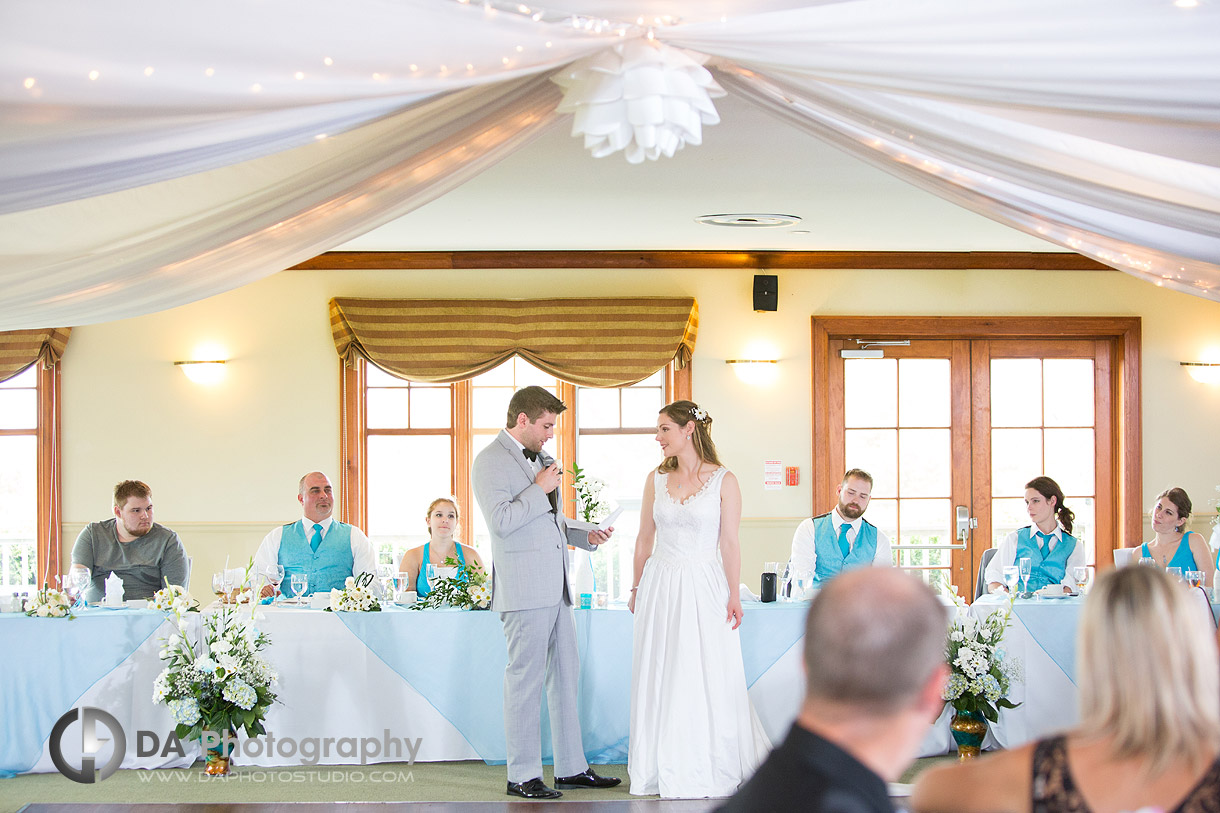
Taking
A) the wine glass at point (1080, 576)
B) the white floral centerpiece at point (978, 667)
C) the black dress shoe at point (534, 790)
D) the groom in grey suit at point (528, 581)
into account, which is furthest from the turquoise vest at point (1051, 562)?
the black dress shoe at point (534, 790)

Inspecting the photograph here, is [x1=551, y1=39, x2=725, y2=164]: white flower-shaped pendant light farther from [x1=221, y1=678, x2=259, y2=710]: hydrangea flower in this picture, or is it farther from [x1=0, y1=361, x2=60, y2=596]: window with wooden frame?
[x1=0, y1=361, x2=60, y2=596]: window with wooden frame

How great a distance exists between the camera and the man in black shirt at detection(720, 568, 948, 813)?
49.5 inches

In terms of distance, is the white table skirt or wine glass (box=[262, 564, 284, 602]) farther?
wine glass (box=[262, 564, 284, 602])

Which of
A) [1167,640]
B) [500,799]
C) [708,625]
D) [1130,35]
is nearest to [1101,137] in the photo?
[1130,35]

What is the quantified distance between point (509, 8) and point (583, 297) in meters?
5.48

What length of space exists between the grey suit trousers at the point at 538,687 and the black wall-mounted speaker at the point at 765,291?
350 centimetres

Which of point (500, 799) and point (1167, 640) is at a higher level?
point (1167, 640)

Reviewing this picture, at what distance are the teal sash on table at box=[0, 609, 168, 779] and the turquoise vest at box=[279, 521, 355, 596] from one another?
0.91 meters

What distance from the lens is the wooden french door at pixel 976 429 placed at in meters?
7.65

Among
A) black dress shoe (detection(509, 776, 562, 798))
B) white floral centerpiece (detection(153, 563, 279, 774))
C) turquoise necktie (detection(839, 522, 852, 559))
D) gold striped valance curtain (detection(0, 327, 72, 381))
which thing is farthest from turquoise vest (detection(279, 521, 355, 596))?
gold striped valance curtain (detection(0, 327, 72, 381))

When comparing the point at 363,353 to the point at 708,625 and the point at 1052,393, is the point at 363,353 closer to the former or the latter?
the point at 708,625

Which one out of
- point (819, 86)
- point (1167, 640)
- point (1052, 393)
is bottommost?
point (1167, 640)

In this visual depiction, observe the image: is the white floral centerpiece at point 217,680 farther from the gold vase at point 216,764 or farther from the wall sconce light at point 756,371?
the wall sconce light at point 756,371

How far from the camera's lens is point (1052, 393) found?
772 centimetres
